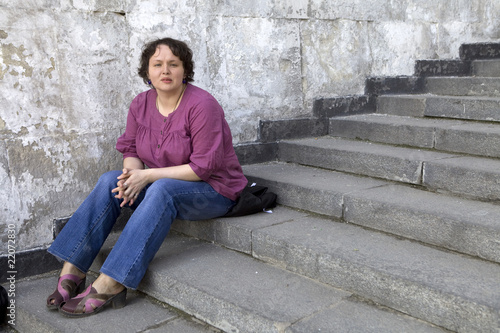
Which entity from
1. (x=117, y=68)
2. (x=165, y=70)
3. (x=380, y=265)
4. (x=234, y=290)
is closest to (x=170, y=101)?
(x=165, y=70)

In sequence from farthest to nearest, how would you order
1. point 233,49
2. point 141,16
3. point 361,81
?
point 361,81, point 233,49, point 141,16

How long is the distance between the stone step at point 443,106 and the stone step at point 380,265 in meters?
1.74

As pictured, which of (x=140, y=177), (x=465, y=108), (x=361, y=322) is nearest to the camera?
(x=361, y=322)

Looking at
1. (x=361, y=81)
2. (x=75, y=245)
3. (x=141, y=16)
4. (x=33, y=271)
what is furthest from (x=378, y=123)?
(x=33, y=271)

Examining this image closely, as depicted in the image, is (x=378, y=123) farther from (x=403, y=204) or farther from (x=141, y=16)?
(x=141, y=16)

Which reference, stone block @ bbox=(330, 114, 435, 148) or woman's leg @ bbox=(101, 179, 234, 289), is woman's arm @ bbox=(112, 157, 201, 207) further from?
stone block @ bbox=(330, 114, 435, 148)

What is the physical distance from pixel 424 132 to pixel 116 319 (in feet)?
8.67

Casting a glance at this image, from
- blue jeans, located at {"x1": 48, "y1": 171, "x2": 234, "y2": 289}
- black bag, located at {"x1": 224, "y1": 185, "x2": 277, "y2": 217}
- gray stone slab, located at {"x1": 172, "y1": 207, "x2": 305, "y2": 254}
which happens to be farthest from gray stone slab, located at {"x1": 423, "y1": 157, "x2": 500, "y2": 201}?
blue jeans, located at {"x1": 48, "y1": 171, "x2": 234, "y2": 289}

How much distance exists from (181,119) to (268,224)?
2.84 feet

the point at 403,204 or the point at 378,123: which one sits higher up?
the point at 378,123

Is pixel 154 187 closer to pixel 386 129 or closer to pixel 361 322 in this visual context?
pixel 361 322

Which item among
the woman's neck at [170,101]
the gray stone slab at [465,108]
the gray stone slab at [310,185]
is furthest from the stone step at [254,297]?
the gray stone slab at [465,108]

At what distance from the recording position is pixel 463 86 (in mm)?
4742

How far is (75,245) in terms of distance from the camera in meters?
3.01
